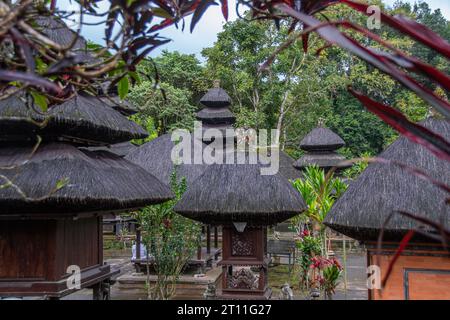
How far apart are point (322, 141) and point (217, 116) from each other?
513 cm

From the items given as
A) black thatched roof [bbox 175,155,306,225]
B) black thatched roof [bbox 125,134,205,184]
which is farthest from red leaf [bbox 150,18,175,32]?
black thatched roof [bbox 125,134,205,184]

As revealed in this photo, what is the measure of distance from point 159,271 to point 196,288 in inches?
84.7

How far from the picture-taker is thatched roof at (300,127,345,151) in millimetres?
17375

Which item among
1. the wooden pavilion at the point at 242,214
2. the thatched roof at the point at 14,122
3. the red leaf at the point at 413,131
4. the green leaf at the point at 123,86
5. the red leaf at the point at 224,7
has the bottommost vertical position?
the wooden pavilion at the point at 242,214

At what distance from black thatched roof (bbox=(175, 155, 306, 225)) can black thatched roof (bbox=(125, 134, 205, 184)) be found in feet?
11.3

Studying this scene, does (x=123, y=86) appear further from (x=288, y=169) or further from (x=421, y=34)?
(x=288, y=169)

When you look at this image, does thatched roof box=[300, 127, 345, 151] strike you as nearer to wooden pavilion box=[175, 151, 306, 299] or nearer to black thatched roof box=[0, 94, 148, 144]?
wooden pavilion box=[175, 151, 306, 299]

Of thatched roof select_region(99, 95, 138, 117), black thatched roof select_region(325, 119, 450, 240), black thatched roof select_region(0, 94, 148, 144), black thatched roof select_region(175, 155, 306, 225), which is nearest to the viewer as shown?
thatched roof select_region(99, 95, 138, 117)

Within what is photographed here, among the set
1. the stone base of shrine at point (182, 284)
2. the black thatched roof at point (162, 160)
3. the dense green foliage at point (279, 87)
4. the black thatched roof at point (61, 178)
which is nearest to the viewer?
the black thatched roof at point (61, 178)

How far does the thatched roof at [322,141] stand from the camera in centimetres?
1738

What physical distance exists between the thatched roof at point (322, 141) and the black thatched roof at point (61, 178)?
11727 mm

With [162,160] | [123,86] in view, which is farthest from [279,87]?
[123,86]

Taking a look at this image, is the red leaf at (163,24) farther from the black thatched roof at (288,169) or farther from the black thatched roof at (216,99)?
the black thatched roof at (288,169)

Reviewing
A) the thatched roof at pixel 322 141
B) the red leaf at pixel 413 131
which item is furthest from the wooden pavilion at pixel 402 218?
the thatched roof at pixel 322 141
